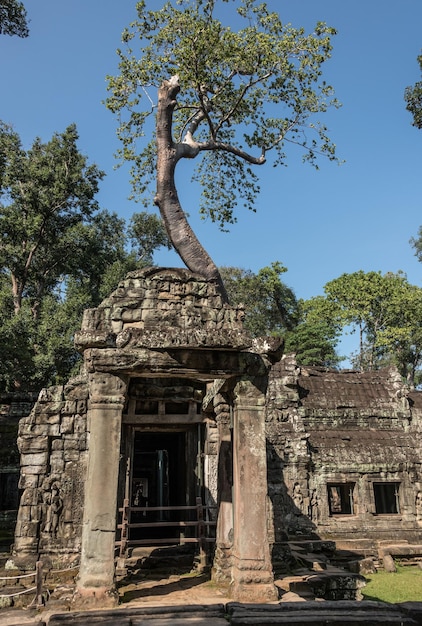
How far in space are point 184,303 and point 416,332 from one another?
2758 centimetres

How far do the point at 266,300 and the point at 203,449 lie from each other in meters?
24.6

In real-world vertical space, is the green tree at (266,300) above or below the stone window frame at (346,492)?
above

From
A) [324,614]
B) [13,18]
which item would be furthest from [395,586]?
[13,18]

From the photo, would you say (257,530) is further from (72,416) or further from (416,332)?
(416,332)

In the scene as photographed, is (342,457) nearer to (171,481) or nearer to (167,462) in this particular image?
(167,462)

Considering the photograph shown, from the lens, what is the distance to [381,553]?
11.5 metres

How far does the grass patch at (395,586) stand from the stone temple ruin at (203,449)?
1.44m

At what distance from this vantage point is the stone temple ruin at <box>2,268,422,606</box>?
621cm

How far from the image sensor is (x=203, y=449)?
9750 mm

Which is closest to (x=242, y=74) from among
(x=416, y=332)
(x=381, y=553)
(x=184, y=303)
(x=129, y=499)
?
(x=184, y=303)

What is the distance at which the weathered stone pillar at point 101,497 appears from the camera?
564cm

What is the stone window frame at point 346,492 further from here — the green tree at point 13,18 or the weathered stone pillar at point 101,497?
the green tree at point 13,18

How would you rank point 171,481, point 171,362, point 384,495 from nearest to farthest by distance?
point 171,362, point 171,481, point 384,495

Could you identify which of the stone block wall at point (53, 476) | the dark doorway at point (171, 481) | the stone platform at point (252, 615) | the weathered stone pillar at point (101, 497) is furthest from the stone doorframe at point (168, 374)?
the stone block wall at point (53, 476)
